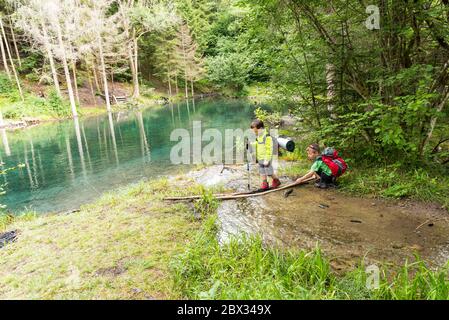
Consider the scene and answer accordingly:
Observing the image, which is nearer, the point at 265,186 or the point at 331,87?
the point at 265,186

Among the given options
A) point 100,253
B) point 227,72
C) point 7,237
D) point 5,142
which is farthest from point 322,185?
point 227,72

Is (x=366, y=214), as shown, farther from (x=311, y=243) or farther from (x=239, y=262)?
(x=239, y=262)

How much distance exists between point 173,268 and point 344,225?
2.71 m

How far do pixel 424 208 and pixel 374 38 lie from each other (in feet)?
11.3

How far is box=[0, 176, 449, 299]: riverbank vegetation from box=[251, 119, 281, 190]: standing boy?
161 cm

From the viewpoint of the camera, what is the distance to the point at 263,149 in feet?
20.6

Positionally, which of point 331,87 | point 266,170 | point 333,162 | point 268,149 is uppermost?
point 331,87

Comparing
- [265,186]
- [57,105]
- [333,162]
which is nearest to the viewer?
[333,162]

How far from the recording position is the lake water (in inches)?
364

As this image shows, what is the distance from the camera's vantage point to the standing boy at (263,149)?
6223 mm

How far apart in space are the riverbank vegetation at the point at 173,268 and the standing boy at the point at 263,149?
1.61 m

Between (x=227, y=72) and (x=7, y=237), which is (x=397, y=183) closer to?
(x=7, y=237)

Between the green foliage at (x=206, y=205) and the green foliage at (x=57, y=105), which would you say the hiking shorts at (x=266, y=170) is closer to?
the green foliage at (x=206, y=205)
